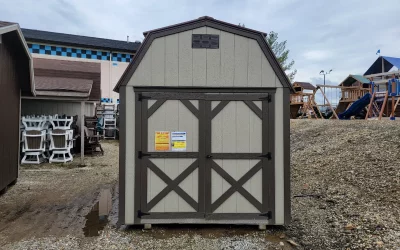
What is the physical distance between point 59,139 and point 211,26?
7144 millimetres

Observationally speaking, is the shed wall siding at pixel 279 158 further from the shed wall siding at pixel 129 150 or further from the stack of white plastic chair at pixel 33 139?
the stack of white plastic chair at pixel 33 139

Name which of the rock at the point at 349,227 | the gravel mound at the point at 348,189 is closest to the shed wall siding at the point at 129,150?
the gravel mound at the point at 348,189

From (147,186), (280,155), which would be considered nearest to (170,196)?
(147,186)

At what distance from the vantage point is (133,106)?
3.98m

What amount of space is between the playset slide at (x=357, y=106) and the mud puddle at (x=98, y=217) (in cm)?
1303

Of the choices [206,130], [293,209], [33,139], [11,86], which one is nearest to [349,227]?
[293,209]

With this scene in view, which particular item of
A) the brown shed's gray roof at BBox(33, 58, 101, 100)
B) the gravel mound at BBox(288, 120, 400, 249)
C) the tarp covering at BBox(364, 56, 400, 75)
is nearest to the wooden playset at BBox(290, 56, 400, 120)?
the tarp covering at BBox(364, 56, 400, 75)

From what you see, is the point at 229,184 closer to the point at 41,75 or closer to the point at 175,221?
the point at 175,221

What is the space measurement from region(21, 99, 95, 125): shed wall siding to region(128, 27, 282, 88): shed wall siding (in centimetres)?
870

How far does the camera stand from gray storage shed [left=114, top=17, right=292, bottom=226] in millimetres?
3982

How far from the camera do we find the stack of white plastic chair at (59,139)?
360 inches

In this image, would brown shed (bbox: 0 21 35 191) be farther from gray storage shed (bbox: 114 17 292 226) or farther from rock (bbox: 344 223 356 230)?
rock (bbox: 344 223 356 230)

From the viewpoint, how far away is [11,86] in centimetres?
640

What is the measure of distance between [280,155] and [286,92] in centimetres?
86
